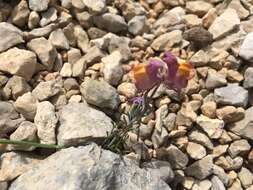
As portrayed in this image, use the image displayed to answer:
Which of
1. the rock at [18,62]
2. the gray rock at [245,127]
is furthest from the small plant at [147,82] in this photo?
the rock at [18,62]

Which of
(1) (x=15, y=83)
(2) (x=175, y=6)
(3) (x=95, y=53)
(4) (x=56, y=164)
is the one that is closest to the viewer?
(4) (x=56, y=164)

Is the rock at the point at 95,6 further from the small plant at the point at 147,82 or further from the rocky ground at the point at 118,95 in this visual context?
the small plant at the point at 147,82

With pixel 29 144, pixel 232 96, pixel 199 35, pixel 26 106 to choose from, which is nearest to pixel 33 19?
pixel 26 106

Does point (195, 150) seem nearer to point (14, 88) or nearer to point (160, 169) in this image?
point (160, 169)

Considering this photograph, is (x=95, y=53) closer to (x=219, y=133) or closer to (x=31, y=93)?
(x=31, y=93)

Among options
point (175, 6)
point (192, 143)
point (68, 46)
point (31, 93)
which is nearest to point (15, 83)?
point (31, 93)

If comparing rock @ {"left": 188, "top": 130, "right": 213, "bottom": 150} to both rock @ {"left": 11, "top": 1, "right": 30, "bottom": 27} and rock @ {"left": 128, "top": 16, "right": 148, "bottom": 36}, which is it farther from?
rock @ {"left": 11, "top": 1, "right": 30, "bottom": 27}

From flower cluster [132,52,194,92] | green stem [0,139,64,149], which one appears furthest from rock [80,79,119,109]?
green stem [0,139,64,149]
